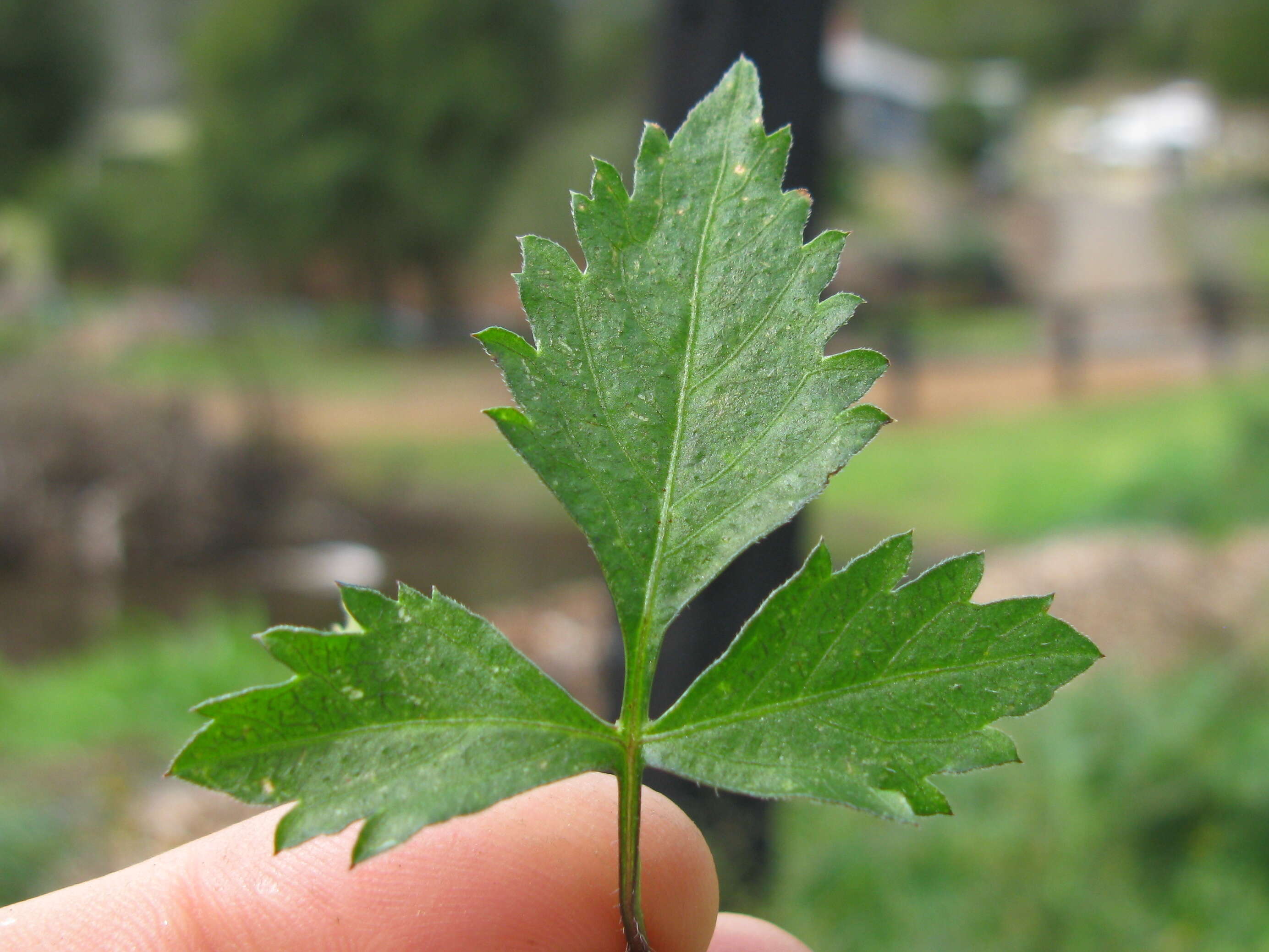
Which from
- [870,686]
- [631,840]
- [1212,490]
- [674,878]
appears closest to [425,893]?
[674,878]

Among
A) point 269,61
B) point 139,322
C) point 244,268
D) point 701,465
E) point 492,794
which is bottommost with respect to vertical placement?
point 492,794

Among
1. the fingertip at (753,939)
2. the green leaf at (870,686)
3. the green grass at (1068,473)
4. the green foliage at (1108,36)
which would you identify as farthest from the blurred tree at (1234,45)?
the green leaf at (870,686)

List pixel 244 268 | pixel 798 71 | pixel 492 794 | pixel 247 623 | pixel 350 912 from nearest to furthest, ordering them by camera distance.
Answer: pixel 492 794 < pixel 350 912 < pixel 798 71 < pixel 247 623 < pixel 244 268

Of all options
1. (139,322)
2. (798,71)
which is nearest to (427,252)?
(139,322)

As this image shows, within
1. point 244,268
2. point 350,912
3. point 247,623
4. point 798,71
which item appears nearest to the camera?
point 350,912

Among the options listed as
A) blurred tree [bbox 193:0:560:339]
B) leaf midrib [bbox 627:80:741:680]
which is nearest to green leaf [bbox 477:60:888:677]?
leaf midrib [bbox 627:80:741:680]

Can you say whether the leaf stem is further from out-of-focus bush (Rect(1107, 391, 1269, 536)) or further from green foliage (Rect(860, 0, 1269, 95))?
green foliage (Rect(860, 0, 1269, 95))

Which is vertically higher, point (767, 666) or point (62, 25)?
point (62, 25)

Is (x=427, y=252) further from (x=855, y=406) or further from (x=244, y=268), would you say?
(x=855, y=406)
